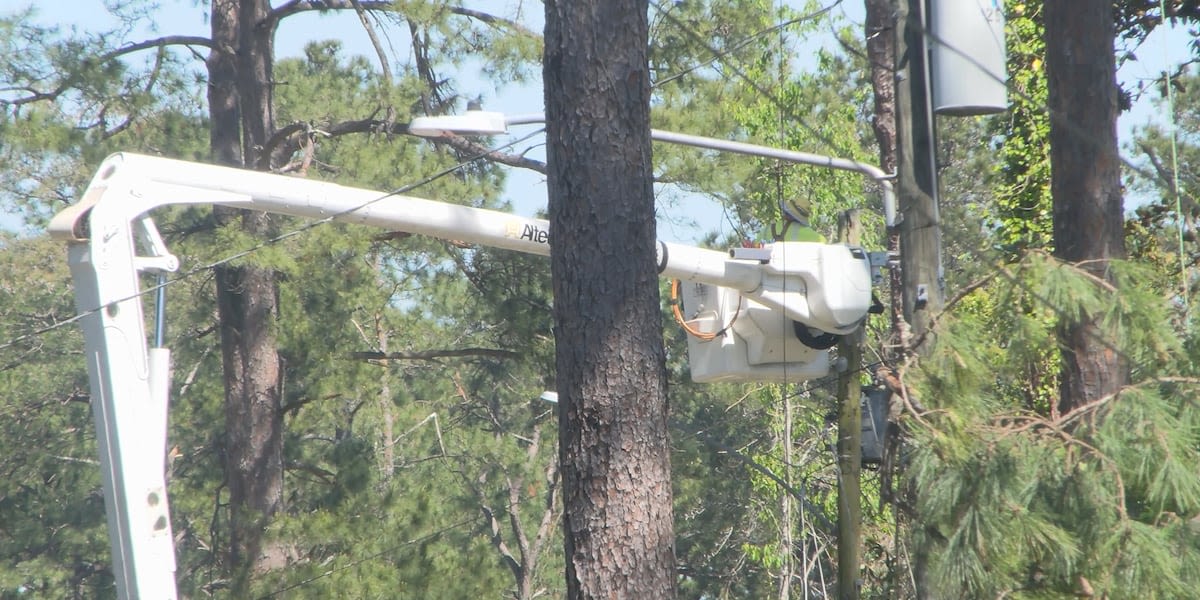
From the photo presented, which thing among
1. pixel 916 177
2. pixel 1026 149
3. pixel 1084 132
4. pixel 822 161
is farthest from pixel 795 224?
pixel 1026 149

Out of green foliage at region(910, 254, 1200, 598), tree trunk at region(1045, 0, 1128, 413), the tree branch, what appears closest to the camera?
green foliage at region(910, 254, 1200, 598)

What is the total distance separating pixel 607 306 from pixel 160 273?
2.21 metres

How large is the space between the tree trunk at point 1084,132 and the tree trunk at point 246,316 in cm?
818

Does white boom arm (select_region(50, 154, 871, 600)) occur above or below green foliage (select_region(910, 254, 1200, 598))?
above

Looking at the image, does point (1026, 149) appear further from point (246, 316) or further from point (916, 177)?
point (246, 316)

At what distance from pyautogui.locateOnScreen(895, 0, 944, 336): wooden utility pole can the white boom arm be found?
0.85 meters

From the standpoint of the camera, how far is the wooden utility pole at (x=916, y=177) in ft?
21.7

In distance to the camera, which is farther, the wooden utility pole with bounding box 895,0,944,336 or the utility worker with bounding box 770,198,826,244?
the utility worker with bounding box 770,198,826,244

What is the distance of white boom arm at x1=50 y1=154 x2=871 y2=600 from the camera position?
18.7ft

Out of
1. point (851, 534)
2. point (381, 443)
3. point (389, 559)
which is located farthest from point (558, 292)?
point (381, 443)

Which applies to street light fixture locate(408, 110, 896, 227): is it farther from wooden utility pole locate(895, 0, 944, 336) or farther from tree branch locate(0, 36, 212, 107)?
tree branch locate(0, 36, 212, 107)

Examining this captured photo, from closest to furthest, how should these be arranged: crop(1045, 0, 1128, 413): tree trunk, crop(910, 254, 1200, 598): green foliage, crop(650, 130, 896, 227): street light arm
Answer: crop(910, 254, 1200, 598): green foliage, crop(650, 130, 896, 227): street light arm, crop(1045, 0, 1128, 413): tree trunk

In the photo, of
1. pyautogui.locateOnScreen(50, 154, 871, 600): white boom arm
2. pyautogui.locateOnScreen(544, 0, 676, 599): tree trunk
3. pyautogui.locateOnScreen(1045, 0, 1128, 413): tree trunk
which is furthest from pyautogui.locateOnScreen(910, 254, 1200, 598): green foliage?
pyautogui.locateOnScreen(1045, 0, 1128, 413): tree trunk

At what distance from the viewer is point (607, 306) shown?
548 cm
